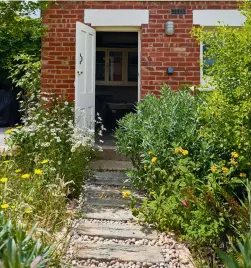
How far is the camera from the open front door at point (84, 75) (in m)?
5.64

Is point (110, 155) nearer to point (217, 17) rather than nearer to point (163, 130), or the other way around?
point (163, 130)

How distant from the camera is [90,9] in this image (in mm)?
6215


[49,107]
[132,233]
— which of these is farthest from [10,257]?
[49,107]

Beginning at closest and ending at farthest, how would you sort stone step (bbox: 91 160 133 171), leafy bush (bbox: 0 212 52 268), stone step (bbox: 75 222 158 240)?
leafy bush (bbox: 0 212 52 268), stone step (bbox: 75 222 158 240), stone step (bbox: 91 160 133 171)

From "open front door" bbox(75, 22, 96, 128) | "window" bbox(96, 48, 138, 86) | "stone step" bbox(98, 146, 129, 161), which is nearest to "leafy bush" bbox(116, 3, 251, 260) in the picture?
"stone step" bbox(98, 146, 129, 161)

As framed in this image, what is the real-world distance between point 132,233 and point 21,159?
6.90ft

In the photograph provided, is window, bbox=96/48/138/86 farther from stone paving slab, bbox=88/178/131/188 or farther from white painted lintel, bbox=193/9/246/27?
stone paving slab, bbox=88/178/131/188

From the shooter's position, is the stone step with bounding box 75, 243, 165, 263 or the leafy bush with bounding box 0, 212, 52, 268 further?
the stone step with bounding box 75, 243, 165, 263

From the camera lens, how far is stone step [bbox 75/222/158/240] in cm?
322

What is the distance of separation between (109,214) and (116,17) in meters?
3.83

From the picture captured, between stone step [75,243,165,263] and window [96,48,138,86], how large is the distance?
28.6ft

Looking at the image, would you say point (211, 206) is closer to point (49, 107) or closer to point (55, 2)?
point (49, 107)

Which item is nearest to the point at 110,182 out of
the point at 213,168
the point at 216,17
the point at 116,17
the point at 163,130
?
the point at 163,130

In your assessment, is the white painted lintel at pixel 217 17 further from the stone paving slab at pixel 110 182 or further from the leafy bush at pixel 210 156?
the stone paving slab at pixel 110 182
